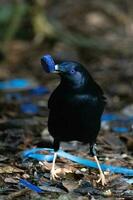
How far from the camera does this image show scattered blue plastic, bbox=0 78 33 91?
28.7 feet

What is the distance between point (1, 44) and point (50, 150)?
4.92 m

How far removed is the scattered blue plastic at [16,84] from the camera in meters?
8.76

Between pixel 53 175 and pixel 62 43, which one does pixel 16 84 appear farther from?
pixel 53 175

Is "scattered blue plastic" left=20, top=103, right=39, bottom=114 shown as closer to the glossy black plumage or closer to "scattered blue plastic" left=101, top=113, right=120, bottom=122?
"scattered blue plastic" left=101, top=113, right=120, bottom=122

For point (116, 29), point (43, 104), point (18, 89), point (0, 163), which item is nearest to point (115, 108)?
point (43, 104)

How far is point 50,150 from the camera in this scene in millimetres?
5594

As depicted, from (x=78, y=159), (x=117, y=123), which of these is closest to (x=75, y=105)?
(x=78, y=159)

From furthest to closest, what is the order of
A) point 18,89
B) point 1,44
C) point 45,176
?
point 1,44 < point 18,89 < point 45,176

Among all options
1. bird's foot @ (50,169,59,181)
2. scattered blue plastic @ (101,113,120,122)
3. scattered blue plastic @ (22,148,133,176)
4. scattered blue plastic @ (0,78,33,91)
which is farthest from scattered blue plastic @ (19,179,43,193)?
scattered blue plastic @ (0,78,33,91)

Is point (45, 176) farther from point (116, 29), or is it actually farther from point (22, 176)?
point (116, 29)

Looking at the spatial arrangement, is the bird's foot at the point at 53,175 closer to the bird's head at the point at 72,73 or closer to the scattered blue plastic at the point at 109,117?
the bird's head at the point at 72,73

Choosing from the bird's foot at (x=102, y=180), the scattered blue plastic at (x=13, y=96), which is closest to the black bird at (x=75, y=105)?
the bird's foot at (x=102, y=180)

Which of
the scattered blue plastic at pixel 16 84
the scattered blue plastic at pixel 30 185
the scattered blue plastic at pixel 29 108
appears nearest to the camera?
the scattered blue plastic at pixel 30 185

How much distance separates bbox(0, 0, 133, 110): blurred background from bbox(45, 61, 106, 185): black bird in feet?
12.7
